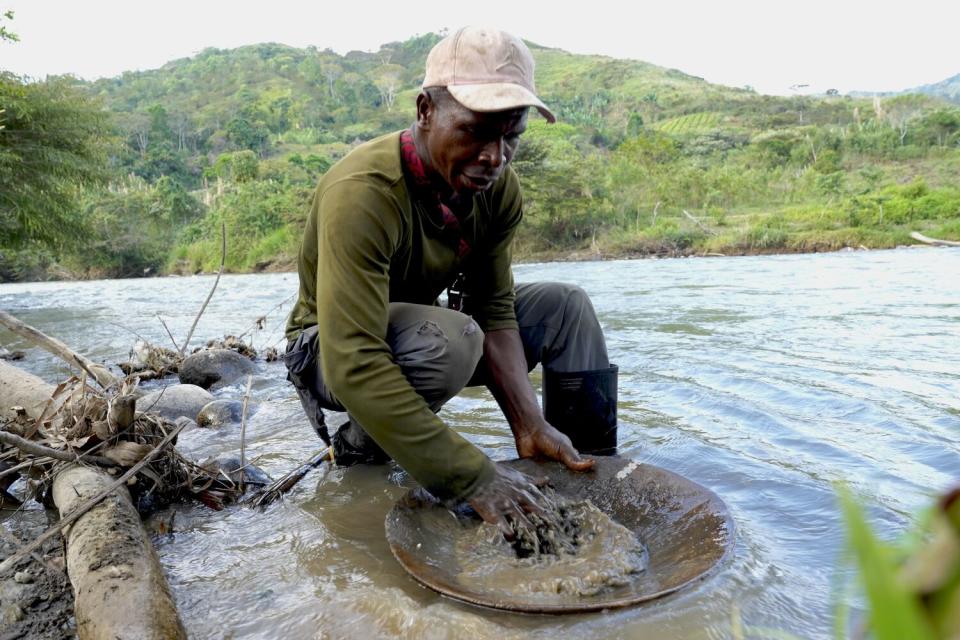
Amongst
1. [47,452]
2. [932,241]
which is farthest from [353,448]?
[932,241]

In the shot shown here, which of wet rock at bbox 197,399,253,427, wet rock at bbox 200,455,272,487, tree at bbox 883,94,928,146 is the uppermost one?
tree at bbox 883,94,928,146

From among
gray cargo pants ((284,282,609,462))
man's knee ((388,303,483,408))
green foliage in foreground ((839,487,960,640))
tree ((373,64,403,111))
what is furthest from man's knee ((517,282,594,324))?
tree ((373,64,403,111))

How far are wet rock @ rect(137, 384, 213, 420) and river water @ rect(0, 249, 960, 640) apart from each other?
283 mm

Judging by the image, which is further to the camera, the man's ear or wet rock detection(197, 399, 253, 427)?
wet rock detection(197, 399, 253, 427)

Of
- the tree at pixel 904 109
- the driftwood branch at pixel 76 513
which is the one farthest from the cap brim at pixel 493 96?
the tree at pixel 904 109

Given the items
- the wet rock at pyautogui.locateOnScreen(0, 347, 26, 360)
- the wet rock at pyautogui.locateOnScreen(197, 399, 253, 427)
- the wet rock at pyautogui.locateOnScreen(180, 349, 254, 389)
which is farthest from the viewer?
the wet rock at pyautogui.locateOnScreen(0, 347, 26, 360)

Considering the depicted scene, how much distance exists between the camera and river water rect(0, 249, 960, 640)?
61.2 inches

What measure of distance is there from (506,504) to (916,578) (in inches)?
65.5

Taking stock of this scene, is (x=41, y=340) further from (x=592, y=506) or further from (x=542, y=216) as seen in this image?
(x=542, y=216)

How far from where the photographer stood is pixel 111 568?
1.59 meters

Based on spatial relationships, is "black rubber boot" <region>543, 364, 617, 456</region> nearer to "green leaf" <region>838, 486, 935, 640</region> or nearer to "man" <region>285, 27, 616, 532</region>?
"man" <region>285, 27, 616, 532</region>

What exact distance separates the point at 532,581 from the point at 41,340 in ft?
8.58

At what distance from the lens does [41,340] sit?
3.15 metres

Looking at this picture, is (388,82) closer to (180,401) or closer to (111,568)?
(180,401)
